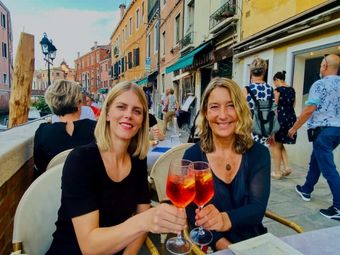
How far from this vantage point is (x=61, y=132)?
2.34m

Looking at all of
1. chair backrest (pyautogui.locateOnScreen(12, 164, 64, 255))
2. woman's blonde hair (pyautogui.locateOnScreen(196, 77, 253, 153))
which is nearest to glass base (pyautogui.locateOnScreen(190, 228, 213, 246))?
woman's blonde hair (pyautogui.locateOnScreen(196, 77, 253, 153))

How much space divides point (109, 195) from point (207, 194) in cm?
52

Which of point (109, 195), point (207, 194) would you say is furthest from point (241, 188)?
point (109, 195)

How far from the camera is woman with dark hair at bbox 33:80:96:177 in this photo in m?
2.31

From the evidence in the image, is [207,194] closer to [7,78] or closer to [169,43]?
[169,43]

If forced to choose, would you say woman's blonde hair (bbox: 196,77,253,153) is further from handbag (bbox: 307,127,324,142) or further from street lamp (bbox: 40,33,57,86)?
street lamp (bbox: 40,33,57,86)

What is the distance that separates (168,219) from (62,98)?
1.98 meters

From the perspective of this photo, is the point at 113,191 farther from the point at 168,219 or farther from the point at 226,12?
the point at 226,12

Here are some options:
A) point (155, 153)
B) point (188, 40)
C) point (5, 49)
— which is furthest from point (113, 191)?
point (5, 49)

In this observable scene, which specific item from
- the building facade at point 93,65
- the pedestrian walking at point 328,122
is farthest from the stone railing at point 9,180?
the building facade at point 93,65

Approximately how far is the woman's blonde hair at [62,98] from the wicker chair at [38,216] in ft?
3.60

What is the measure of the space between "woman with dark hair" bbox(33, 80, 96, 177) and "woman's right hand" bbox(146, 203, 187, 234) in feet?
5.05

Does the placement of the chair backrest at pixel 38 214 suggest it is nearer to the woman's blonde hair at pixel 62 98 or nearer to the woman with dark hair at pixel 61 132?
the woman with dark hair at pixel 61 132

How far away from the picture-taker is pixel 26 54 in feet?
14.8
